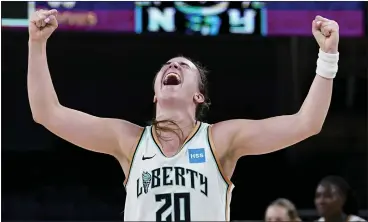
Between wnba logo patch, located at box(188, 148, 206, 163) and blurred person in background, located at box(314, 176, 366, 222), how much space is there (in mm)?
3499

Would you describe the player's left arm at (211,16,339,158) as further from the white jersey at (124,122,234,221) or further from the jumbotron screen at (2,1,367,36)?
the jumbotron screen at (2,1,367,36)

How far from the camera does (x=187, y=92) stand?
365cm

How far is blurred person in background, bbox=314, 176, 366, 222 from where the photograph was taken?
260 inches

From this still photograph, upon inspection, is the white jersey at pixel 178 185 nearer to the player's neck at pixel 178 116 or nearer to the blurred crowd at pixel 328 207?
the player's neck at pixel 178 116

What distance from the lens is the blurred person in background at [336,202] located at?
6.60 meters

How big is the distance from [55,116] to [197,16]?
3572 mm

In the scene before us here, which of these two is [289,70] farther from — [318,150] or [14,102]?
[14,102]

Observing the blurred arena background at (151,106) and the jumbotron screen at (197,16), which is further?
the blurred arena background at (151,106)

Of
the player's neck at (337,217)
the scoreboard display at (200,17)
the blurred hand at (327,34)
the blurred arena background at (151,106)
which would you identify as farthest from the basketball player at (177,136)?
the blurred arena background at (151,106)

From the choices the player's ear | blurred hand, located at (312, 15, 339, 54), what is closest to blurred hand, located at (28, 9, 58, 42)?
the player's ear

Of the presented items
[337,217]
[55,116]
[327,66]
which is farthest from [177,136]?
[337,217]

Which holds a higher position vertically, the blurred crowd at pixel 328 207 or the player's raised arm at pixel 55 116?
the player's raised arm at pixel 55 116

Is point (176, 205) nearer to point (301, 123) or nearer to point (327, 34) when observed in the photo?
point (301, 123)

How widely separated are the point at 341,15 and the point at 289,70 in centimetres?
96
